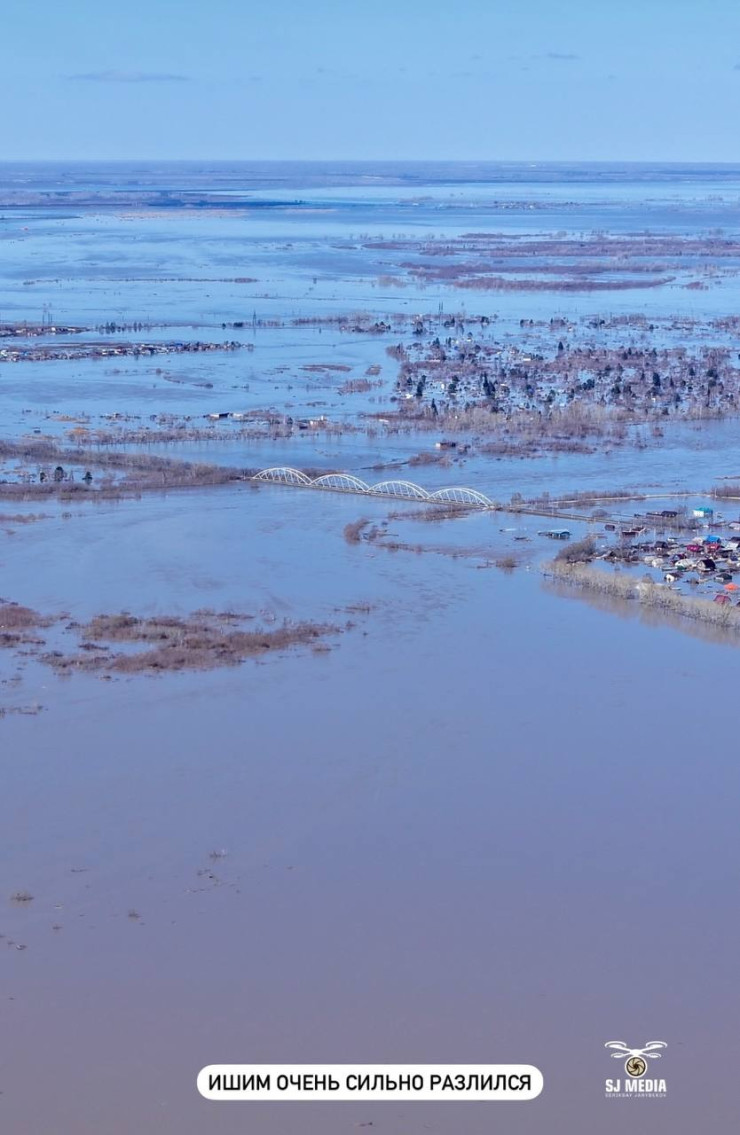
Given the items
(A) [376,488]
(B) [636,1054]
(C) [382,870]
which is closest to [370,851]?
(C) [382,870]

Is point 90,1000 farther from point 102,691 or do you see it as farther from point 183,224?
point 183,224

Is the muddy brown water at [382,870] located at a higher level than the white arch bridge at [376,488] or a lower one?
lower

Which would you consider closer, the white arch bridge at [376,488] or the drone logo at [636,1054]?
the drone logo at [636,1054]

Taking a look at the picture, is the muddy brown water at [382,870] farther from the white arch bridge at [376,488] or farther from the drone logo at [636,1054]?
the white arch bridge at [376,488]

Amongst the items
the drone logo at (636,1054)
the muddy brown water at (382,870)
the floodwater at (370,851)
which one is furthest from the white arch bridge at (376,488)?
the drone logo at (636,1054)

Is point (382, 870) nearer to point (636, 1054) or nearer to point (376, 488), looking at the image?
point (636, 1054)
